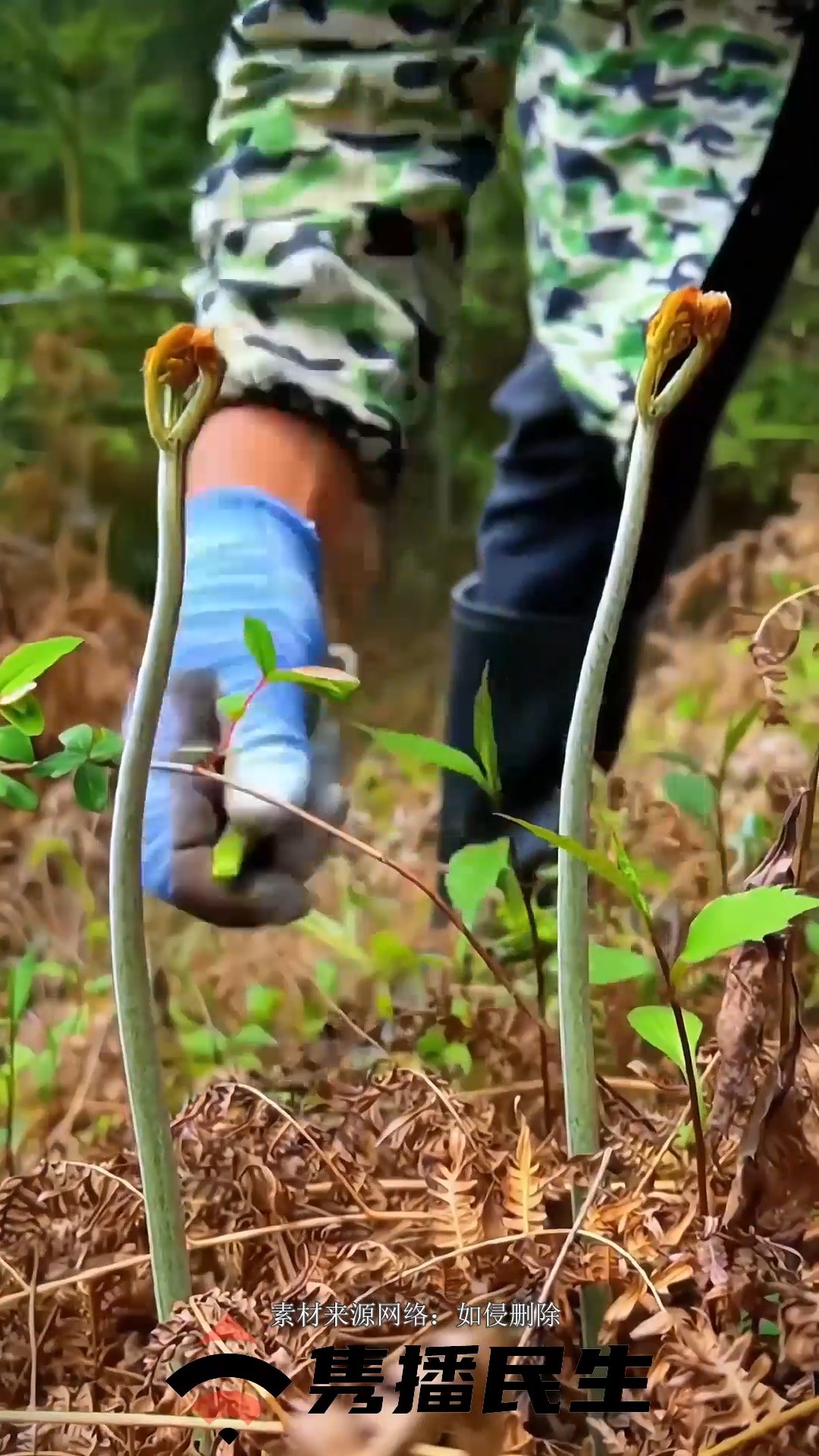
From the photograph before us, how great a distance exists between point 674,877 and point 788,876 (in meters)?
0.12

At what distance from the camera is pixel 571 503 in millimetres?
456

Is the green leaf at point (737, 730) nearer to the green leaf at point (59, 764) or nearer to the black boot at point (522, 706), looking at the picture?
the black boot at point (522, 706)

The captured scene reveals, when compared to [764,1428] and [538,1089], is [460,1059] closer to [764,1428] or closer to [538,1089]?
[538,1089]

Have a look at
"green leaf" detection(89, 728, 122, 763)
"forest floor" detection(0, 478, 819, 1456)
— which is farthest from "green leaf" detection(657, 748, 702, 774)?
"green leaf" detection(89, 728, 122, 763)

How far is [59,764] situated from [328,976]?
0.14 meters

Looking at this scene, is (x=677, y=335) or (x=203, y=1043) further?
(x=203, y=1043)

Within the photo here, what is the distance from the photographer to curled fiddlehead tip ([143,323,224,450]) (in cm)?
29

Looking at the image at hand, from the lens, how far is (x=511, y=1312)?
0.35m

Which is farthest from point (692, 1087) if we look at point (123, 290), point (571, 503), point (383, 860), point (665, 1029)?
point (123, 290)

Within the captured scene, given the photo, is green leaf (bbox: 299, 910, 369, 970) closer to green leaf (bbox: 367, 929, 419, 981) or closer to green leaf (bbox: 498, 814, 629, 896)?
green leaf (bbox: 367, 929, 419, 981)

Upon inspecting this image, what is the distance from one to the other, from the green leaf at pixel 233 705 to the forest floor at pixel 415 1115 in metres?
0.05

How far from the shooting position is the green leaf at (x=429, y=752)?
38cm

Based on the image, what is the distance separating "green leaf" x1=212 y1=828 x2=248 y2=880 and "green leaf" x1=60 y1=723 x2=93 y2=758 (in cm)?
6

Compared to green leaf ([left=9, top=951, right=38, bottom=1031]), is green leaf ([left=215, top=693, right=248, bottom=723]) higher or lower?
higher
